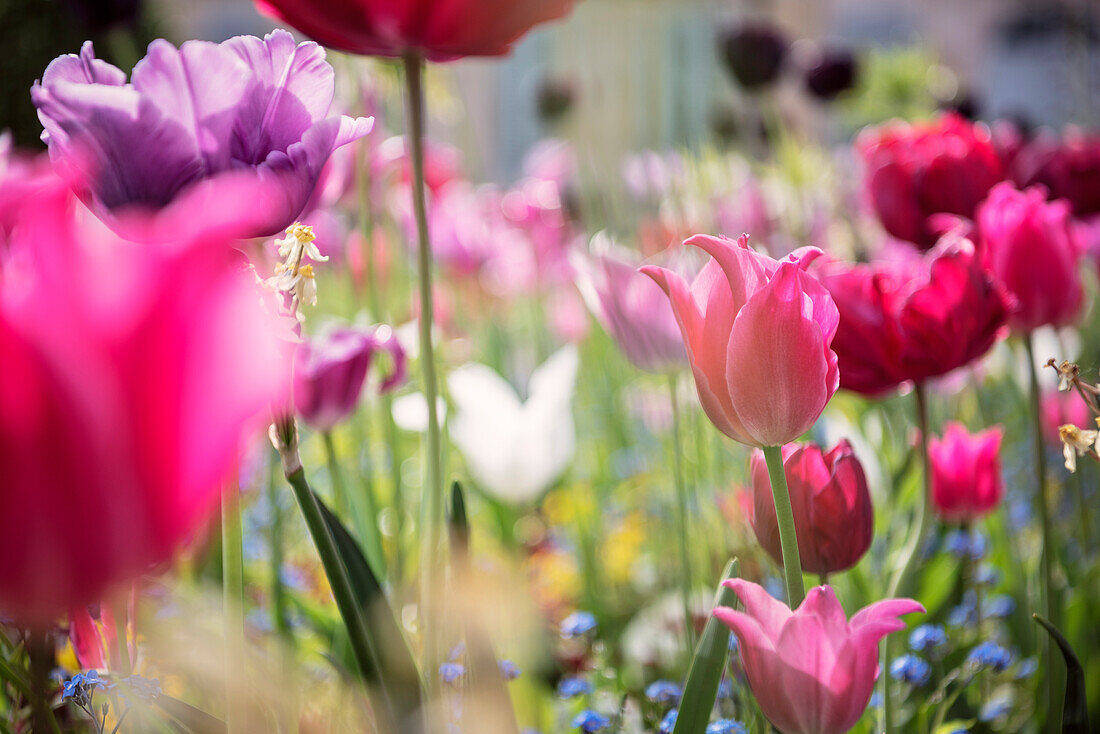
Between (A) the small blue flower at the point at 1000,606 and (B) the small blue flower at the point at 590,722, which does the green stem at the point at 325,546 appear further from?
(A) the small blue flower at the point at 1000,606

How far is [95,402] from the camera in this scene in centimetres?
18

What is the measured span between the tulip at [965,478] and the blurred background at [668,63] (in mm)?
378

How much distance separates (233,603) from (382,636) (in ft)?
0.23

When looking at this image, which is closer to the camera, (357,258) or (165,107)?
(165,107)

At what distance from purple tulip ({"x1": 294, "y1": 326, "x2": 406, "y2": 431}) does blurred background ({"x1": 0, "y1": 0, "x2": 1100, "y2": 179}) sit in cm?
26

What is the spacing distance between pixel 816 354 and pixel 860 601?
21.3 inches

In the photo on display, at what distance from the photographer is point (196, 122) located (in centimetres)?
34

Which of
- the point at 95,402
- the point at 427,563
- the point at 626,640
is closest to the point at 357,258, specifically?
the point at 626,640

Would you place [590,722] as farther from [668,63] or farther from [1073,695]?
[668,63]

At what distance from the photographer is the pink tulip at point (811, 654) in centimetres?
34

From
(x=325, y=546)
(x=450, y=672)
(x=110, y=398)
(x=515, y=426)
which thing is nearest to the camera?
(x=110, y=398)

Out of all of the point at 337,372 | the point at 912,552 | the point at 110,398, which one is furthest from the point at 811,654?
the point at 337,372

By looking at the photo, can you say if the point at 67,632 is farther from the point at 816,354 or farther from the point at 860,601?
the point at 860,601

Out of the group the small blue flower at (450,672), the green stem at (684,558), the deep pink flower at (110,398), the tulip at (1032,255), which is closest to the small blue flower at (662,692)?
the green stem at (684,558)
